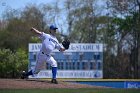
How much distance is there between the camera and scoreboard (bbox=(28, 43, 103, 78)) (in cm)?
3616

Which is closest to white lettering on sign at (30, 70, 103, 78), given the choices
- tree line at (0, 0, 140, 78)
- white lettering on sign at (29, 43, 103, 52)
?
white lettering on sign at (29, 43, 103, 52)

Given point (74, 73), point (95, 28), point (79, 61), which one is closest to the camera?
point (79, 61)

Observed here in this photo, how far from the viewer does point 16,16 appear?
52875 mm

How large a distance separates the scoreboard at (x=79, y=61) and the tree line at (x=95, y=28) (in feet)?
44.7

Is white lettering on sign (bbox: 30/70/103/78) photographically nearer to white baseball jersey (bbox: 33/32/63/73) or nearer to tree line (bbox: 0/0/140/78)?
tree line (bbox: 0/0/140/78)

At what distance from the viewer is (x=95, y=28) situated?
2142 inches

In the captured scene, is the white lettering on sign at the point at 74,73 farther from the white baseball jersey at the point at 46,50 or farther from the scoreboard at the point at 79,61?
the white baseball jersey at the point at 46,50

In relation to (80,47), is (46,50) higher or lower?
lower

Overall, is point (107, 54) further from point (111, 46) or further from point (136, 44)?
point (136, 44)

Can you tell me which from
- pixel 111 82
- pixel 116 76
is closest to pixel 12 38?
pixel 116 76

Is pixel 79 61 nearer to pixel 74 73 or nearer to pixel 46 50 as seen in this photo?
pixel 74 73

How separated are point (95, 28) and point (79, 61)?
1844cm

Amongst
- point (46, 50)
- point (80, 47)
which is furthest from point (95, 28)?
point (46, 50)

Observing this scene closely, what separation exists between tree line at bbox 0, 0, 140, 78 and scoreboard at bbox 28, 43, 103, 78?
13.6 metres
